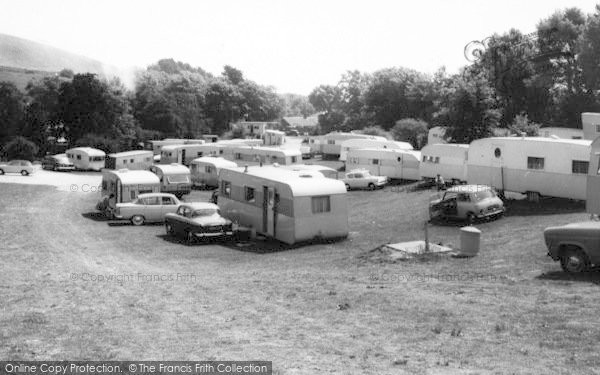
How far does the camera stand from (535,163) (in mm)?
28922

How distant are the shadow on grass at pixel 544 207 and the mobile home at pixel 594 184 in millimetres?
5204

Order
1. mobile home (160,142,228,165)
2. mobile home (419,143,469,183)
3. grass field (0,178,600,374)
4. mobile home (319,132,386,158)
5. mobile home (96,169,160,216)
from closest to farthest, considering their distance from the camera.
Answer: grass field (0,178,600,374) → mobile home (96,169,160,216) → mobile home (419,143,469,183) → mobile home (160,142,228,165) → mobile home (319,132,386,158)

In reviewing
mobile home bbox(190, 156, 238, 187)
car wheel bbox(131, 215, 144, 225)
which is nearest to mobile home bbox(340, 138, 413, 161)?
mobile home bbox(190, 156, 238, 187)

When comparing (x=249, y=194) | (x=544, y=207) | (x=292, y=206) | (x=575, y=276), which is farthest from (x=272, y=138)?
(x=575, y=276)

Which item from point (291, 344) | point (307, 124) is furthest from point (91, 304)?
point (307, 124)

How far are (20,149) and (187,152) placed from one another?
20134 millimetres

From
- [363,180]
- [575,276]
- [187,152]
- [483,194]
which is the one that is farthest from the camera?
[187,152]

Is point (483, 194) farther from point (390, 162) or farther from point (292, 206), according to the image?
point (390, 162)

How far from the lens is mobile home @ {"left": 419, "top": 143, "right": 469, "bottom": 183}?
1426 inches

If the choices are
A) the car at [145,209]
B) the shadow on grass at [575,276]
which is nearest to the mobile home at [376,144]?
the car at [145,209]

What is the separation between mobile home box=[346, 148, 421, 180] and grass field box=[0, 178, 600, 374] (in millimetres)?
17813

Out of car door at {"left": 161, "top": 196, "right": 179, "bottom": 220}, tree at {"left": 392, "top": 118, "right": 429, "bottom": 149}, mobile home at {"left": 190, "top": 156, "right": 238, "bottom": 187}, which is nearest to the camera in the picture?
car door at {"left": 161, "top": 196, "right": 179, "bottom": 220}

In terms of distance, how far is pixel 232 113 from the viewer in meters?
106

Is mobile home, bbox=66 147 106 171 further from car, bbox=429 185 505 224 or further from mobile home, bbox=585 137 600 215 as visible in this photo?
mobile home, bbox=585 137 600 215
